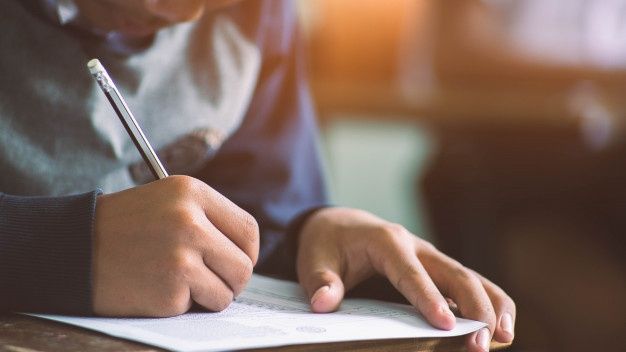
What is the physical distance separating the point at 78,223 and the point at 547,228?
154cm

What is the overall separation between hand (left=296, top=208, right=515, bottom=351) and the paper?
0.01 m

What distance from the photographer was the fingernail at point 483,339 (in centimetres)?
58

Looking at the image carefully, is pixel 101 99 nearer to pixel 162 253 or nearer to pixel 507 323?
pixel 162 253

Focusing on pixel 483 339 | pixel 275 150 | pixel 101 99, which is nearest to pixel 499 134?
pixel 275 150

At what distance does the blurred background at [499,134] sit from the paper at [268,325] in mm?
977

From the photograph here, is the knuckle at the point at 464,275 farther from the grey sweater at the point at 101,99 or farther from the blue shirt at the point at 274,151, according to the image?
the grey sweater at the point at 101,99

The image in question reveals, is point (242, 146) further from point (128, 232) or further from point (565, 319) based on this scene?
point (565, 319)

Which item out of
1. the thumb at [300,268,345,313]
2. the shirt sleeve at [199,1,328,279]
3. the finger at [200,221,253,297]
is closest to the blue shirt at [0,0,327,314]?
the shirt sleeve at [199,1,328,279]

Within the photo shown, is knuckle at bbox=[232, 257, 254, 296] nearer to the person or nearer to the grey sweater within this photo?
the person

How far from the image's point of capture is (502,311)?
2.11 ft

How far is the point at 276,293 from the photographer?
0.68 meters

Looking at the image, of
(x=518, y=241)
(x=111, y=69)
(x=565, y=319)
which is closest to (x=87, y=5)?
(x=111, y=69)

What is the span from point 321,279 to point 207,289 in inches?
4.9

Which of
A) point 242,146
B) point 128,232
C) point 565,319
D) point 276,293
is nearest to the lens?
point 128,232
